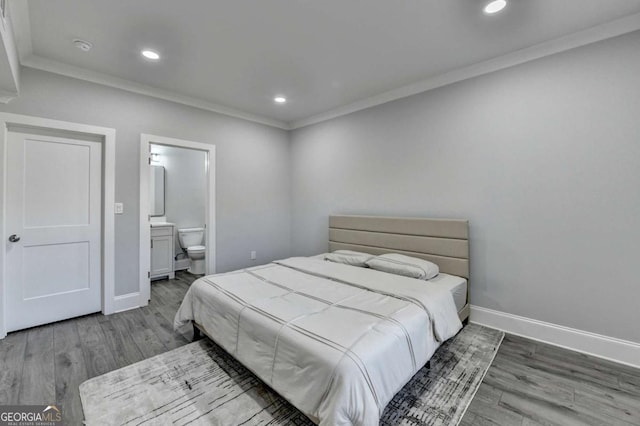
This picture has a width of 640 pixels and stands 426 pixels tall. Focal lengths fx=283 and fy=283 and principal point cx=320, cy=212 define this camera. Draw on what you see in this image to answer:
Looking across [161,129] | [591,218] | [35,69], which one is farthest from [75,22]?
[591,218]

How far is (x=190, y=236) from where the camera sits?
5266 mm

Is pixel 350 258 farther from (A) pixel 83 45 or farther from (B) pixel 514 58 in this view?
(A) pixel 83 45

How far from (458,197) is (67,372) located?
3809 mm

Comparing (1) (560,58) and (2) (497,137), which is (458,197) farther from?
(1) (560,58)

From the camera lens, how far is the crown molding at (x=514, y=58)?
2.24m

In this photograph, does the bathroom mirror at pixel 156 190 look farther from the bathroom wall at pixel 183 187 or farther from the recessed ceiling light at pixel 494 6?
the recessed ceiling light at pixel 494 6

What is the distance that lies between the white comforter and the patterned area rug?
0.20m

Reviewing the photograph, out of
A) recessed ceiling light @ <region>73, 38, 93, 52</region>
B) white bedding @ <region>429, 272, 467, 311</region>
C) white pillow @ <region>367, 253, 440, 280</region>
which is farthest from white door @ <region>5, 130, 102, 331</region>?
white bedding @ <region>429, 272, 467, 311</region>

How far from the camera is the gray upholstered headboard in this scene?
9.73 feet

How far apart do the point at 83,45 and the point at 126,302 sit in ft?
8.83

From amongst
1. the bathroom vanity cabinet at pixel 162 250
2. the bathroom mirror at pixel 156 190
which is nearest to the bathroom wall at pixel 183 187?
the bathroom mirror at pixel 156 190

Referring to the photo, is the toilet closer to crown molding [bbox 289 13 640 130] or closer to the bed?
the bed

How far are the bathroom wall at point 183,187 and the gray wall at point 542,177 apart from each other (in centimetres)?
367

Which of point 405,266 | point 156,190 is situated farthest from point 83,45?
point 405,266
